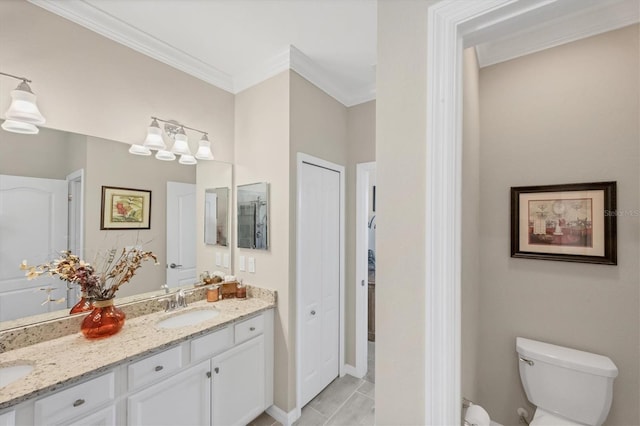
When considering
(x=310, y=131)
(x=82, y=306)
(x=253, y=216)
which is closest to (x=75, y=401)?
(x=82, y=306)

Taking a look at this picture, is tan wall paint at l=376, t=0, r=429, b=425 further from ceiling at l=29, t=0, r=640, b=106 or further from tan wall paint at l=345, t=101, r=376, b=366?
tan wall paint at l=345, t=101, r=376, b=366

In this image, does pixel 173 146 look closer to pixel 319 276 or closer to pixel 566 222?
pixel 319 276

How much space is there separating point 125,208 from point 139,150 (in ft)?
1.41

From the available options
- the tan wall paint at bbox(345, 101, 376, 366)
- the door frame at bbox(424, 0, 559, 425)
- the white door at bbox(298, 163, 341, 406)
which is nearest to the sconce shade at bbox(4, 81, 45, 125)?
the white door at bbox(298, 163, 341, 406)

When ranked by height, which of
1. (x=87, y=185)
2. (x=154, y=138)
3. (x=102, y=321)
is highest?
(x=154, y=138)

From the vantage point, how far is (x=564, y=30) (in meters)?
1.56

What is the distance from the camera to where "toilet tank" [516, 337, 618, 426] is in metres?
1.38

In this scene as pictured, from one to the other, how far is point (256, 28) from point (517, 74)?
1803mm

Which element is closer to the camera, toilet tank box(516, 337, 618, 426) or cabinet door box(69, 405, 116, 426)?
cabinet door box(69, 405, 116, 426)

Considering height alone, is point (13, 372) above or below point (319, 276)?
below

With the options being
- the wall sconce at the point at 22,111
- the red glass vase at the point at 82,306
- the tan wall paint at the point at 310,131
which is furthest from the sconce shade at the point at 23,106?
the tan wall paint at the point at 310,131

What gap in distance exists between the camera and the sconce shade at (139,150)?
1837 millimetres

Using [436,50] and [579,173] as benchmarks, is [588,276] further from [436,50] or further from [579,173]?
[436,50]

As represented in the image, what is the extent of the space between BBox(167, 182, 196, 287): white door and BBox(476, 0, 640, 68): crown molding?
2.33 metres
